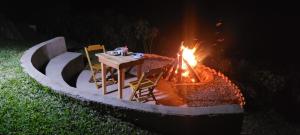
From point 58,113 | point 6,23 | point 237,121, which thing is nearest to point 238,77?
point 237,121

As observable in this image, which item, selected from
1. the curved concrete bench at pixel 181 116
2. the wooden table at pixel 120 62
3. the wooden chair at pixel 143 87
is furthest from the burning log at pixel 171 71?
the curved concrete bench at pixel 181 116

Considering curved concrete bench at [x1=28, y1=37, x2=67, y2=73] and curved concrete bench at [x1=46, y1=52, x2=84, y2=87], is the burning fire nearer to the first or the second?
curved concrete bench at [x1=46, y1=52, x2=84, y2=87]

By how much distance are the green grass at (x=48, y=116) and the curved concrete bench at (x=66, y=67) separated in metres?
1.35

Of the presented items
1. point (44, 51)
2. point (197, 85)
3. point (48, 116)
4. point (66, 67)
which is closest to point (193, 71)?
point (197, 85)

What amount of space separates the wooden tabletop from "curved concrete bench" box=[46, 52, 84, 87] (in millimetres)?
1281

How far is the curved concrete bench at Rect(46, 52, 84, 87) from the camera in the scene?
28.9ft

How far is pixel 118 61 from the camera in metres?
7.72

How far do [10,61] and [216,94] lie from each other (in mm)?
5761

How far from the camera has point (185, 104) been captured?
7.68 m

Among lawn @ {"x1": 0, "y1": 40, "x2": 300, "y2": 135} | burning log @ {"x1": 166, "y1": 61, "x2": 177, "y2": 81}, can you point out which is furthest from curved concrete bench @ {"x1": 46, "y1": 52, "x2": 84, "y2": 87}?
burning log @ {"x1": 166, "y1": 61, "x2": 177, "y2": 81}

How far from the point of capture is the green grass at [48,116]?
19.5ft

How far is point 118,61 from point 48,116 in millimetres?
2130

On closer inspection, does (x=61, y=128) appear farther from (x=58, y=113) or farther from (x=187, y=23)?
(x=187, y=23)

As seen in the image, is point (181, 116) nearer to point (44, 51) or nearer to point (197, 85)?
point (197, 85)
